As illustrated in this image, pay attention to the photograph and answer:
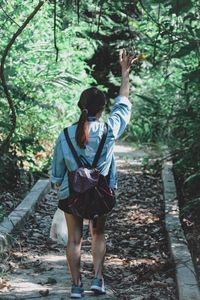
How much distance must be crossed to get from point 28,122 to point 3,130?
1.57 m

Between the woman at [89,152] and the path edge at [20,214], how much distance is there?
144 centimetres

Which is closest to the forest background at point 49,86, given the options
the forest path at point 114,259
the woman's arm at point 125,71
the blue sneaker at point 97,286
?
the forest path at point 114,259

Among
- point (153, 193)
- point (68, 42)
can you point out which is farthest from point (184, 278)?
point (68, 42)

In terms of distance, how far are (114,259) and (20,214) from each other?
4.86ft

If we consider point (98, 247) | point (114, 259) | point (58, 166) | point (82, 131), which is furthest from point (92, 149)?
point (114, 259)

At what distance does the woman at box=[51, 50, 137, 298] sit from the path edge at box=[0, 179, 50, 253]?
1.44 m

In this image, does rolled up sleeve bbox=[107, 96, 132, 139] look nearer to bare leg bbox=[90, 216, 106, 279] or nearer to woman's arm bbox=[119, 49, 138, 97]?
woman's arm bbox=[119, 49, 138, 97]

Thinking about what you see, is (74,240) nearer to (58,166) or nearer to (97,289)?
(97,289)

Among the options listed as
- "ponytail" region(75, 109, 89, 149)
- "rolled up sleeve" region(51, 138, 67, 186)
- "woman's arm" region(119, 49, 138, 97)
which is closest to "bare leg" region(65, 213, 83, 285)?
"rolled up sleeve" region(51, 138, 67, 186)

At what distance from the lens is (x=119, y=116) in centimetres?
543

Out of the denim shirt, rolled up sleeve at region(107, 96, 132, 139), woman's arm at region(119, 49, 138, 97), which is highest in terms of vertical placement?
woman's arm at region(119, 49, 138, 97)

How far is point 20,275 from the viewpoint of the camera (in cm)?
621

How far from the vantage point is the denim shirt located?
524cm

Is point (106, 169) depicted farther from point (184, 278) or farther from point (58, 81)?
point (58, 81)
